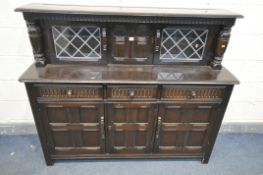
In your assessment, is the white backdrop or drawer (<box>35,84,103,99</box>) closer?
drawer (<box>35,84,103,99</box>)

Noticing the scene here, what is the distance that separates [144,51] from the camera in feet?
5.33

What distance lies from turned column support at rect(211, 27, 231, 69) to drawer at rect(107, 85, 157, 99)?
570 mm

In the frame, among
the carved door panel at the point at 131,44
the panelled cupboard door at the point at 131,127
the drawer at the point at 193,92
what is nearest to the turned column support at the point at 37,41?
the carved door panel at the point at 131,44

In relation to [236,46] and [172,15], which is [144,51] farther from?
[236,46]

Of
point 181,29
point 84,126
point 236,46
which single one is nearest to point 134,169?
point 84,126

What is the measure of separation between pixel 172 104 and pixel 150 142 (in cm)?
44

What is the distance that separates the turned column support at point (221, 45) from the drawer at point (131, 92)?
57cm

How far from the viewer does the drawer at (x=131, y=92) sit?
4.89ft

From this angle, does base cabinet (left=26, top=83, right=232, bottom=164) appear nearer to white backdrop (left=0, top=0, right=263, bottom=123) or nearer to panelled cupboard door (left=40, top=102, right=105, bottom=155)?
panelled cupboard door (left=40, top=102, right=105, bottom=155)

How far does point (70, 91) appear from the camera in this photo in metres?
1.48

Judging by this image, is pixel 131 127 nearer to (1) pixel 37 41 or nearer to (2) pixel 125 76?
(2) pixel 125 76

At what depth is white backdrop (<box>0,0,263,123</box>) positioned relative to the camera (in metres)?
1.71

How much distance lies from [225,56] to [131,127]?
45.5 inches

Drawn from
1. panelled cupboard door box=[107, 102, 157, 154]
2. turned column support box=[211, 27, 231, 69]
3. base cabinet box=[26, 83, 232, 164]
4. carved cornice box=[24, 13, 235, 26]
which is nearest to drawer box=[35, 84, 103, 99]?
base cabinet box=[26, 83, 232, 164]
